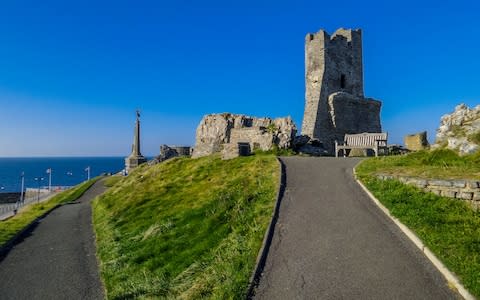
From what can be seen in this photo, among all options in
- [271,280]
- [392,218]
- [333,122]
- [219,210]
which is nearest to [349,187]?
[392,218]

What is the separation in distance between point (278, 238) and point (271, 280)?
2.08 metres

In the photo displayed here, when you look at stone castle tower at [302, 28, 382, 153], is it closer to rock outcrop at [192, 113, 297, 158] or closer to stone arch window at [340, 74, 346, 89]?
stone arch window at [340, 74, 346, 89]

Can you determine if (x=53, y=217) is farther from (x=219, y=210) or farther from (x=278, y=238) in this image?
(x=278, y=238)

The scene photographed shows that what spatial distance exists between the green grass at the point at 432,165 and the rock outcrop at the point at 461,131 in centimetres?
38

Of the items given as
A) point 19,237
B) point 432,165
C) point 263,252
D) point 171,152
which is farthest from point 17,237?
point 432,165

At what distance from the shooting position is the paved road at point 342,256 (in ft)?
25.1

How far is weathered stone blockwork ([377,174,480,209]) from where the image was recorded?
36.6 feet

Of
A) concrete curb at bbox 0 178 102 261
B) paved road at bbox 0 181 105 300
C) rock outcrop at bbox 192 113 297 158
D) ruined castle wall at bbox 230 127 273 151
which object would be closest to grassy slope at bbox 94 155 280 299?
paved road at bbox 0 181 105 300

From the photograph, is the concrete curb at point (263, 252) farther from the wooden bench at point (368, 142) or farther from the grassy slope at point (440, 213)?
the wooden bench at point (368, 142)

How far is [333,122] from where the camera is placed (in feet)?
108

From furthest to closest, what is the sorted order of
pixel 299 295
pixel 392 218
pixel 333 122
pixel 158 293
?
pixel 333 122 < pixel 392 218 < pixel 158 293 < pixel 299 295

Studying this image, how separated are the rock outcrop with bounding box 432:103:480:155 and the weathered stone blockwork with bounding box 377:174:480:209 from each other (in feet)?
12.3

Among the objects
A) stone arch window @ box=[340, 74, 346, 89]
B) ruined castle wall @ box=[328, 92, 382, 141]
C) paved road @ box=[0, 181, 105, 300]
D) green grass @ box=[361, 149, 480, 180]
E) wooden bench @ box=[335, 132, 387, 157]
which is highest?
stone arch window @ box=[340, 74, 346, 89]

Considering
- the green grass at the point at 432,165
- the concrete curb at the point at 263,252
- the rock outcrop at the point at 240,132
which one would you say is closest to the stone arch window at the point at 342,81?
the rock outcrop at the point at 240,132
